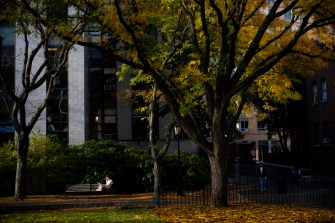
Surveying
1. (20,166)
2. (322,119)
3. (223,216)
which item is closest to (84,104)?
(20,166)

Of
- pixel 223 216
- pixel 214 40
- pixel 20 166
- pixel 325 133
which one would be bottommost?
pixel 223 216

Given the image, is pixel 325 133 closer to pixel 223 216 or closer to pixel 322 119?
pixel 322 119

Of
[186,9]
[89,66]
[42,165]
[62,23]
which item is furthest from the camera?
[89,66]

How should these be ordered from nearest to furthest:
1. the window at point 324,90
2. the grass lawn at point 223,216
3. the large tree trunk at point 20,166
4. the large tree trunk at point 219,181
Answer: the grass lawn at point 223,216, the large tree trunk at point 219,181, the large tree trunk at point 20,166, the window at point 324,90

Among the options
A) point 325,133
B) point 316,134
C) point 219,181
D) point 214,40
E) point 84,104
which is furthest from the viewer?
point 316,134

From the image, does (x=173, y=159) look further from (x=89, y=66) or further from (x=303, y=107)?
(x=303, y=107)

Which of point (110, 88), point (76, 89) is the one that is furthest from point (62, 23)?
point (110, 88)

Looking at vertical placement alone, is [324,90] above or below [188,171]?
above

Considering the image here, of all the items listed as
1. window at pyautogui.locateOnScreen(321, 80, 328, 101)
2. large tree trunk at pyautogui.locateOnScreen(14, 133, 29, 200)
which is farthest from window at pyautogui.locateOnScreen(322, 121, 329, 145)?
large tree trunk at pyautogui.locateOnScreen(14, 133, 29, 200)

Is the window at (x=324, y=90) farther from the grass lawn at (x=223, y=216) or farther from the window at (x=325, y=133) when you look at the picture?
the grass lawn at (x=223, y=216)

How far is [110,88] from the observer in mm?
35906

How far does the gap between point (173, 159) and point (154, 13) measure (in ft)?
39.8

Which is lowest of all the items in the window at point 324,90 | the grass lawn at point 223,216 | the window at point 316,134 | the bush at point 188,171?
the grass lawn at point 223,216

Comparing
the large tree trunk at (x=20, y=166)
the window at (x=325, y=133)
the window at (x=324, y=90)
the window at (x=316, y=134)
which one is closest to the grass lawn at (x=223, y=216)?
the large tree trunk at (x=20, y=166)
